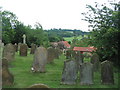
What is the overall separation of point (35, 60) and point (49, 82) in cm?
246

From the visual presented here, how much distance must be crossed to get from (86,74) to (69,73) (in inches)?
34.1

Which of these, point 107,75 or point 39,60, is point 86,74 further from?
point 39,60

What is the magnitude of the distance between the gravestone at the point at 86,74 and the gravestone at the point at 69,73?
1.19 ft

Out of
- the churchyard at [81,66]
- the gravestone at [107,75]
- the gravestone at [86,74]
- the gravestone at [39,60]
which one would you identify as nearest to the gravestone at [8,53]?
the churchyard at [81,66]

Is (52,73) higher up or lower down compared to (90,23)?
lower down

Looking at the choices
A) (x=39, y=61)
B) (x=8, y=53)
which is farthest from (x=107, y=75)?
(x=8, y=53)

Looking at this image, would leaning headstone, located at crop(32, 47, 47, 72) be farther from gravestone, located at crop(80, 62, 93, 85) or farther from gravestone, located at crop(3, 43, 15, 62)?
gravestone, located at crop(3, 43, 15, 62)

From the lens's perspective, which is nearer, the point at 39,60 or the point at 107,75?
the point at 107,75

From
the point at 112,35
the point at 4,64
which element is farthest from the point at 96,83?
the point at 4,64

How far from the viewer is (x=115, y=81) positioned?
10.8 metres

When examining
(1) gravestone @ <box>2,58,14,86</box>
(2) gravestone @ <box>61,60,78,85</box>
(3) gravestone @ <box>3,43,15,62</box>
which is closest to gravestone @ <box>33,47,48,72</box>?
(2) gravestone @ <box>61,60,78,85</box>

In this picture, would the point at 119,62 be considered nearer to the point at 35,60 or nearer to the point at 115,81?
the point at 115,81

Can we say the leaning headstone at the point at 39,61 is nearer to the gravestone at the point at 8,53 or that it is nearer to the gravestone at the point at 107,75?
the gravestone at the point at 8,53

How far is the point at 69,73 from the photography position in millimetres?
9914
